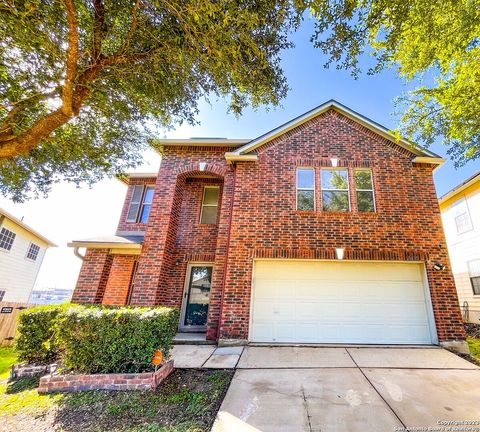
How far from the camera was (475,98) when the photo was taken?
6.39 meters

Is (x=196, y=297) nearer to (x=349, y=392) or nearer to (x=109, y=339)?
(x=109, y=339)

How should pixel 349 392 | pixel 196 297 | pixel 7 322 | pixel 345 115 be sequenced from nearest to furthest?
pixel 349 392
pixel 196 297
pixel 345 115
pixel 7 322

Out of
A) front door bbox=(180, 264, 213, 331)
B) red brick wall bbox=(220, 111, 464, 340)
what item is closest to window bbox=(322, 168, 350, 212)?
red brick wall bbox=(220, 111, 464, 340)

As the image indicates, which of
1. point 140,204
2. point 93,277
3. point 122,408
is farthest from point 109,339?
point 140,204

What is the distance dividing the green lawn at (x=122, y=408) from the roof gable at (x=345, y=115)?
6.85m

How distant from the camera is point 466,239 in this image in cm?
1262

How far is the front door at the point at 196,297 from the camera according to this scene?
8742 millimetres

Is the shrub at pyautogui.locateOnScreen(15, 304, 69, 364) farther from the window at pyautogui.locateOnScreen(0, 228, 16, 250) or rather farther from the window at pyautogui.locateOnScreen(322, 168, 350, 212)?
the window at pyautogui.locateOnScreen(0, 228, 16, 250)

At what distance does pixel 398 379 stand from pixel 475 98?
7.37 meters

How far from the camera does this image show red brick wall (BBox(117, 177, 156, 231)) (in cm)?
1061

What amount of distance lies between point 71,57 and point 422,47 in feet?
28.6

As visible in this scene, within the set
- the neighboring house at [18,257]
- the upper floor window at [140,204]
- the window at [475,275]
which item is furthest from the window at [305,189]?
the neighboring house at [18,257]

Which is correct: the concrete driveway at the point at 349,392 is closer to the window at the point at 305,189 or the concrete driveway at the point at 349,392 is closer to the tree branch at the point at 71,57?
the window at the point at 305,189

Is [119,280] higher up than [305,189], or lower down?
lower down
